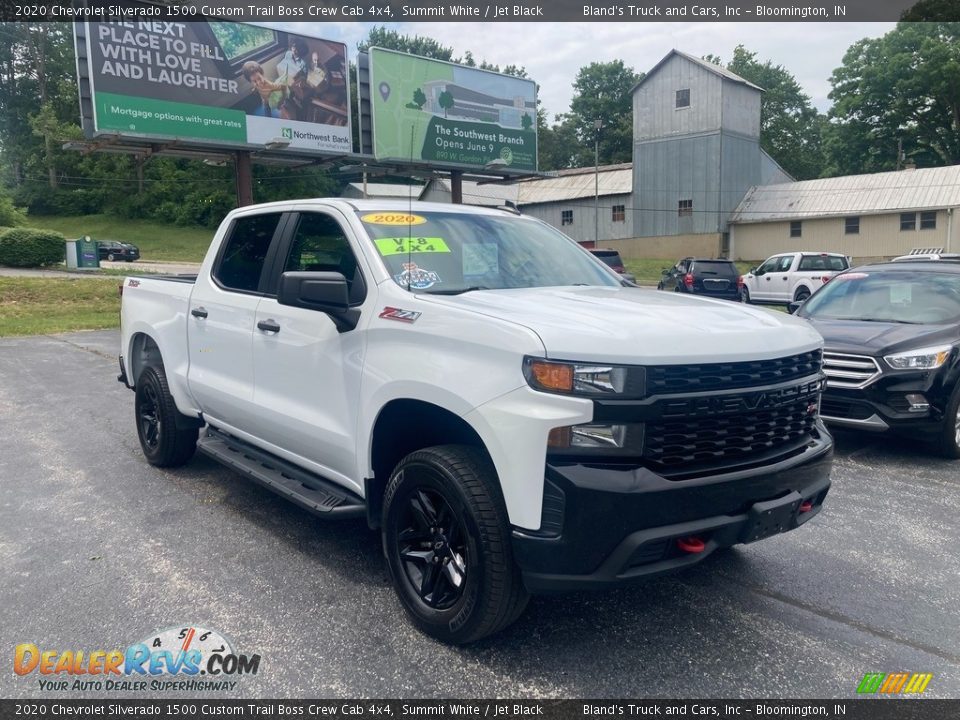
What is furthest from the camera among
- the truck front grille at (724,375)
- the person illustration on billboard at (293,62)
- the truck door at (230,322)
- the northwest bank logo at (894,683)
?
the person illustration on billboard at (293,62)

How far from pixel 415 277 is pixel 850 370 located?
4.42m

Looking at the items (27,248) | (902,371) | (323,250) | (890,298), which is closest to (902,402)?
(902,371)

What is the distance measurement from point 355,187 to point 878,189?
35.2 metres

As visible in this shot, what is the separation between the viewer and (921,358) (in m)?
6.30

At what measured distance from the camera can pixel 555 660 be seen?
318 centimetres

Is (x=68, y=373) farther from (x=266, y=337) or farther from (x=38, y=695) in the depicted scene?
(x=38, y=695)

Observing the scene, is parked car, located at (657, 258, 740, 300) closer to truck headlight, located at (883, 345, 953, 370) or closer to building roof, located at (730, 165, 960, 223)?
truck headlight, located at (883, 345, 953, 370)

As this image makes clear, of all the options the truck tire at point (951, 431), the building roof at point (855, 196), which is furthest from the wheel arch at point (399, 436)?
the building roof at point (855, 196)

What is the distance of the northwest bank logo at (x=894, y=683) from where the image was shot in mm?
2994

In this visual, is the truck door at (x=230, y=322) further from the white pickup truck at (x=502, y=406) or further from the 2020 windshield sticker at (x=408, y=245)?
the 2020 windshield sticker at (x=408, y=245)

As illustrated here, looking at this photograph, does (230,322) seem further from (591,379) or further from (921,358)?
(921,358)

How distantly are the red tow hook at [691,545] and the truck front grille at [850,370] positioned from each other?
4.11 meters

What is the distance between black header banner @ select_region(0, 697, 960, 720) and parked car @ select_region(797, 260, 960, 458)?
12.5 feet

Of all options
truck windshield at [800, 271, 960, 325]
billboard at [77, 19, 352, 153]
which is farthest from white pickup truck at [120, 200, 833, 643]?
billboard at [77, 19, 352, 153]
